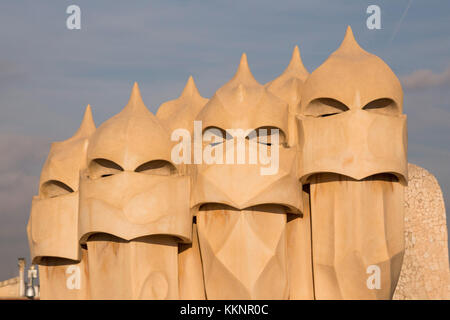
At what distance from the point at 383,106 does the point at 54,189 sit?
10518 millimetres

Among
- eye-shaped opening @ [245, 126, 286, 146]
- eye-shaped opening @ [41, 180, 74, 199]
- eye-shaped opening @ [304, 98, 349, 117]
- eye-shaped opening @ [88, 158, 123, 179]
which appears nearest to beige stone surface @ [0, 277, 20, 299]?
eye-shaped opening @ [41, 180, 74, 199]

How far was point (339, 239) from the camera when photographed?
2039 centimetres

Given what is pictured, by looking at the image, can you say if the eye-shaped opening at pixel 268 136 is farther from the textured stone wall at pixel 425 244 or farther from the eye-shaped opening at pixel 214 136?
the textured stone wall at pixel 425 244

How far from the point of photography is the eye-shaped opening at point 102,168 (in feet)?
70.3

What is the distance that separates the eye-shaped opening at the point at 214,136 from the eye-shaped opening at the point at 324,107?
92.4 inches

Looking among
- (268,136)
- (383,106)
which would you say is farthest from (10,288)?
(383,106)

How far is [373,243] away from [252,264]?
3251 mm

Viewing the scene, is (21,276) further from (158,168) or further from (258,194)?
(258,194)

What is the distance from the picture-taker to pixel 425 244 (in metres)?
31.7

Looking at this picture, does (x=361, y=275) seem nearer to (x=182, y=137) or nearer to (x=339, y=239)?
(x=339, y=239)

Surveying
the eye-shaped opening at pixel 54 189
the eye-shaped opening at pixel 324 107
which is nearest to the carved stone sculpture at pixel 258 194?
the eye-shaped opening at pixel 324 107

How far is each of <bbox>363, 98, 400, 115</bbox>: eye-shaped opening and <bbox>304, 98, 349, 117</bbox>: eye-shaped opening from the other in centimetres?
81
